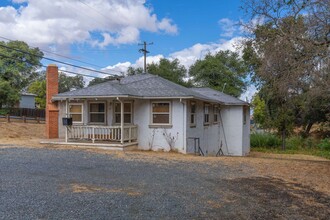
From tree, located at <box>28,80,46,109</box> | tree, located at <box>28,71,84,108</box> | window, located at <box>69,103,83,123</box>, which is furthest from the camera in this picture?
tree, located at <box>28,71,84,108</box>

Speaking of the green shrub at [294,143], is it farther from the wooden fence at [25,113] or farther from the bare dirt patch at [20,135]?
the wooden fence at [25,113]

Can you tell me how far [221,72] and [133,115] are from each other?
28.9 metres

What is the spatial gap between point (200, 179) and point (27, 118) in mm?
27206

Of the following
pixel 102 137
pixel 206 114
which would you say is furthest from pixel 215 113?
pixel 102 137

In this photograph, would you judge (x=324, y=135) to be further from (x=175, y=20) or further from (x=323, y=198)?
(x=323, y=198)

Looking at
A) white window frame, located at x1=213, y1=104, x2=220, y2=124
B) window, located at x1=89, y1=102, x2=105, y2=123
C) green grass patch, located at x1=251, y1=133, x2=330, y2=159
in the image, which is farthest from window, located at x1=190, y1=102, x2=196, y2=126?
green grass patch, located at x1=251, y1=133, x2=330, y2=159

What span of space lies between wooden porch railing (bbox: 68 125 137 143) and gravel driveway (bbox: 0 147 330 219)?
15.8ft

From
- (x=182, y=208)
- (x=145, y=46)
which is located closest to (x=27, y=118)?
(x=145, y=46)

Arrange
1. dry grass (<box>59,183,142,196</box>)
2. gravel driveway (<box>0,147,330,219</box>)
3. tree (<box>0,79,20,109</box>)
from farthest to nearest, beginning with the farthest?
tree (<box>0,79,20,109</box>)
dry grass (<box>59,183,142,196</box>)
gravel driveway (<box>0,147,330,219</box>)

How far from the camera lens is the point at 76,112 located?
18.3 m

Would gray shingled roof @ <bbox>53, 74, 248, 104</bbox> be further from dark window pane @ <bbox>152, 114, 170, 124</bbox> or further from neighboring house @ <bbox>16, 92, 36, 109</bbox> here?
neighboring house @ <bbox>16, 92, 36, 109</bbox>

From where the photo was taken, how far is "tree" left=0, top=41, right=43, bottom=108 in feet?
113

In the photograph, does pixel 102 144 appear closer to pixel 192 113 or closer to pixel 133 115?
pixel 133 115

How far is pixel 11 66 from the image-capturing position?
39.4 m
